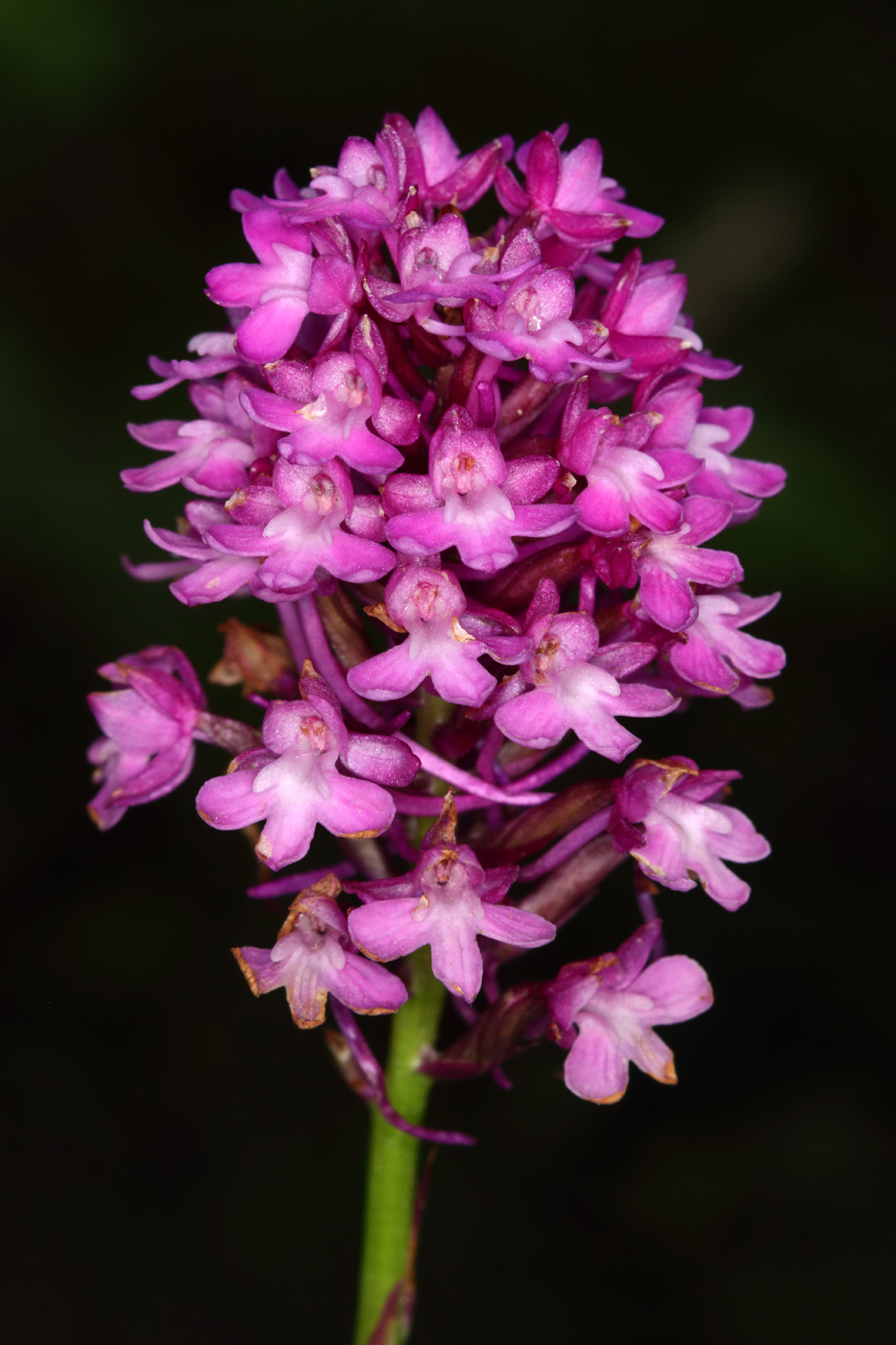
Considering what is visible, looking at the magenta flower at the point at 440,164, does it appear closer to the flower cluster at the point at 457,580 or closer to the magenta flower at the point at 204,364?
the flower cluster at the point at 457,580

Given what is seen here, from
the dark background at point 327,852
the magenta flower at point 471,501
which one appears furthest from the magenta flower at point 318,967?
the dark background at point 327,852

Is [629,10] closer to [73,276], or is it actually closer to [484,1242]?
[73,276]

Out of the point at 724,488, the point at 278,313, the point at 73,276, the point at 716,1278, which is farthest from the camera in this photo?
the point at 73,276

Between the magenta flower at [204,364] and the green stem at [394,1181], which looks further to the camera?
the green stem at [394,1181]

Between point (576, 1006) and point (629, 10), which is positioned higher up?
point (629, 10)

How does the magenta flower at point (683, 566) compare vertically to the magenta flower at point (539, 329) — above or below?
below

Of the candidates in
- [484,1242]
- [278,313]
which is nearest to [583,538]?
[278,313]

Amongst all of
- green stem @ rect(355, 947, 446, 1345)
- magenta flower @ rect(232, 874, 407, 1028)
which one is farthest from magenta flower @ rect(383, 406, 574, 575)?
green stem @ rect(355, 947, 446, 1345)
